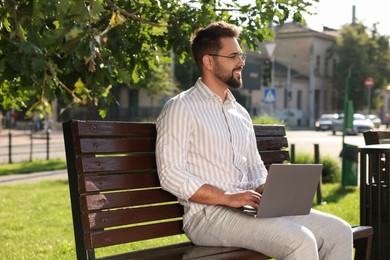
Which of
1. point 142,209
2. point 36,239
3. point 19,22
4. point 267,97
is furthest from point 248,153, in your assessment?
point 267,97

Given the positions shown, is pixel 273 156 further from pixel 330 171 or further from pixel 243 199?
pixel 330 171

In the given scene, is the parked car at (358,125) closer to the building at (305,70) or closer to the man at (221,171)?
the building at (305,70)

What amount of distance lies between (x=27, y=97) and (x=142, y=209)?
105 inches

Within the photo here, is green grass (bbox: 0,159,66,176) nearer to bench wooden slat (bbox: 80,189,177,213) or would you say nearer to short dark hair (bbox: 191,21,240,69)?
bench wooden slat (bbox: 80,189,177,213)

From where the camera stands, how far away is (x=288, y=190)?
4.00 meters

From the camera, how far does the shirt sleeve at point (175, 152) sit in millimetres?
3977

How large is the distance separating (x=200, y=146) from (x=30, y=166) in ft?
51.3

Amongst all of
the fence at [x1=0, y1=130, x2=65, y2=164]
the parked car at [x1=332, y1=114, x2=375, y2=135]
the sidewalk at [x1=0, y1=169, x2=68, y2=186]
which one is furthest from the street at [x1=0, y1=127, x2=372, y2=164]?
the parked car at [x1=332, y1=114, x2=375, y2=135]

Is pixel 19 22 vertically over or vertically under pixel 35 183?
over

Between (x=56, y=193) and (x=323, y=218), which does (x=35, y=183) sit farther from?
(x=323, y=218)

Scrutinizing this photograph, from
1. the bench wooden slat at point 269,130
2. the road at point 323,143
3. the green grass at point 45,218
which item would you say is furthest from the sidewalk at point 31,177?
the bench wooden slat at point 269,130

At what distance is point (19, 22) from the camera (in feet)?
11.8

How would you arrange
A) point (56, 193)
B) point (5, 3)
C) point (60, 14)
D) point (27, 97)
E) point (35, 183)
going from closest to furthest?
point (60, 14), point (5, 3), point (27, 97), point (56, 193), point (35, 183)

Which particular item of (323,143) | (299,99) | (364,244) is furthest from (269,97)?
(299,99)
